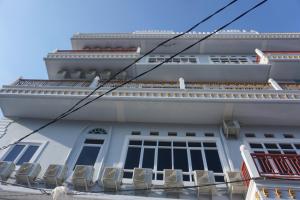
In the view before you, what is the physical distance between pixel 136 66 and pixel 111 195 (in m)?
8.36

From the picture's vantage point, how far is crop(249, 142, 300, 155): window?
8.15 metres

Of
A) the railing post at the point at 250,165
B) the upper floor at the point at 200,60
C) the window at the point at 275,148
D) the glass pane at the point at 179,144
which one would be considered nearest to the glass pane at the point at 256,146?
the window at the point at 275,148

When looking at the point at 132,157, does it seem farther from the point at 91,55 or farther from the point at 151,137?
the point at 91,55

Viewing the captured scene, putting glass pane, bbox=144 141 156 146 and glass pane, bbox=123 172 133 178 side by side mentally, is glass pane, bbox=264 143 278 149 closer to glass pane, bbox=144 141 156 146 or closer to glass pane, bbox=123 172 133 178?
glass pane, bbox=144 141 156 146

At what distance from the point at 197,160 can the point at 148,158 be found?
1318 mm

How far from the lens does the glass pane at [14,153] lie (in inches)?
324

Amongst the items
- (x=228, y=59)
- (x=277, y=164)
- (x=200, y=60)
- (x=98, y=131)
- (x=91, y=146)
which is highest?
(x=228, y=59)

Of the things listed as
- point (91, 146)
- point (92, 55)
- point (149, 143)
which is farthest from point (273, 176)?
point (92, 55)

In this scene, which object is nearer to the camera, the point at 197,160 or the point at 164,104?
the point at 197,160

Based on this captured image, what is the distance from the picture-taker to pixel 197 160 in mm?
7973

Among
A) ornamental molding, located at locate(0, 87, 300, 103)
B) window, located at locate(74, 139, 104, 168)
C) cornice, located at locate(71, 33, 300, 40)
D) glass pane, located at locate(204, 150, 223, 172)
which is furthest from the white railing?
cornice, located at locate(71, 33, 300, 40)

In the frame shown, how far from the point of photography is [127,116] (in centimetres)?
952

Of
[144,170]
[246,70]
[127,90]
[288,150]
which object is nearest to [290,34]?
[246,70]

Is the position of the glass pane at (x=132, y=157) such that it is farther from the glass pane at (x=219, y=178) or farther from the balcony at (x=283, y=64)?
the balcony at (x=283, y=64)
